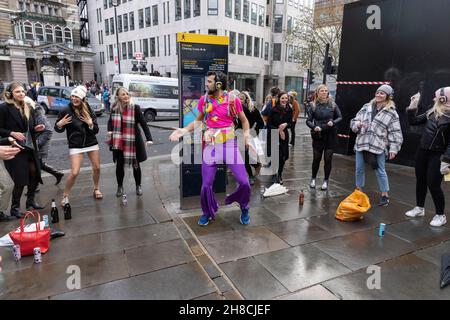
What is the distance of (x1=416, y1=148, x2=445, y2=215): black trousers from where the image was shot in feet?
13.5

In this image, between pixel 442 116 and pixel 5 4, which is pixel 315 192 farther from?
pixel 5 4

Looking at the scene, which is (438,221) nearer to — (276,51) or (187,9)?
(187,9)

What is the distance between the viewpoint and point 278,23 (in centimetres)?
4062

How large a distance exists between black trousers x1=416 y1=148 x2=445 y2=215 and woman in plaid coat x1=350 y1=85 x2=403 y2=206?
37cm

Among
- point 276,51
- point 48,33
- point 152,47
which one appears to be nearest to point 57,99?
point 152,47

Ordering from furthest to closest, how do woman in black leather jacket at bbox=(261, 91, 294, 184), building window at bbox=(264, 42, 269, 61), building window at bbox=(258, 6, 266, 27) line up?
building window at bbox=(264, 42, 269, 61)
building window at bbox=(258, 6, 266, 27)
woman in black leather jacket at bbox=(261, 91, 294, 184)

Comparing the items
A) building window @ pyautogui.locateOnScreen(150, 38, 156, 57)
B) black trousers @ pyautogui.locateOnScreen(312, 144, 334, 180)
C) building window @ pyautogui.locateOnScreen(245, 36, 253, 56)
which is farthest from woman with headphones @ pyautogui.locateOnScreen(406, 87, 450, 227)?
building window @ pyautogui.locateOnScreen(150, 38, 156, 57)

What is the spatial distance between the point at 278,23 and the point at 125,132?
1581 inches

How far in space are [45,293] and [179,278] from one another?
1.14 metres

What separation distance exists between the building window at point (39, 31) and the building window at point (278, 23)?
3460cm

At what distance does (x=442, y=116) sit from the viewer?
3953 mm

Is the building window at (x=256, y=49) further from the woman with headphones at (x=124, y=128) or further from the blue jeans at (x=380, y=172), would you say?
the blue jeans at (x=380, y=172)

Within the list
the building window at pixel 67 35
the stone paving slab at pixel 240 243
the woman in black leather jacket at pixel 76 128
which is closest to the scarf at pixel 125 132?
the woman in black leather jacket at pixel 76 128

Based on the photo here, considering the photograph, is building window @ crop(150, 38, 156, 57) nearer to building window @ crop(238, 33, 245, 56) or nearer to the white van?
building window @ crop(238, 33, 245, 56)
